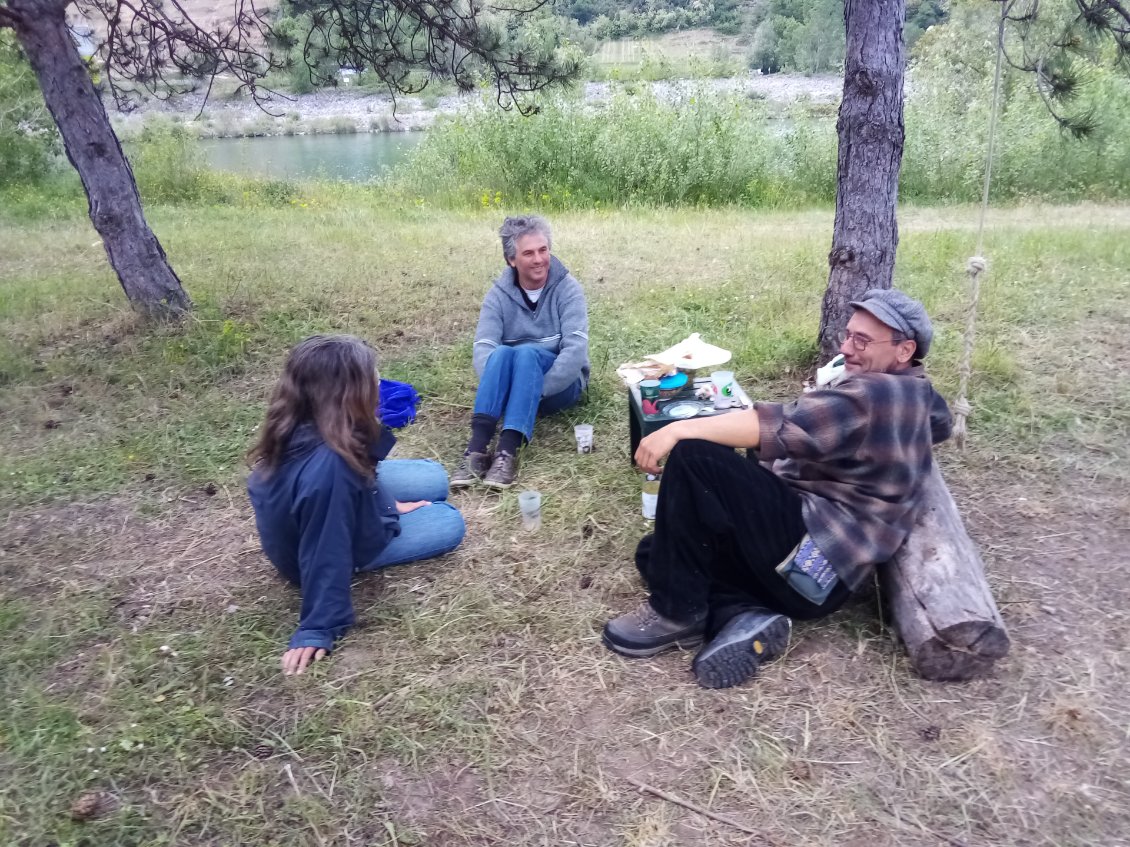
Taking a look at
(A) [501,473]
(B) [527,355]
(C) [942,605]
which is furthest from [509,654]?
(B) [527,355]

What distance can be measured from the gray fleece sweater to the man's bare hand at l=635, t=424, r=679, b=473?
156cm

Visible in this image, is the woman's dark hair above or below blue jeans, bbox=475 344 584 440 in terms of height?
above

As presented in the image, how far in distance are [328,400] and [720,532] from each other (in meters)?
1.25

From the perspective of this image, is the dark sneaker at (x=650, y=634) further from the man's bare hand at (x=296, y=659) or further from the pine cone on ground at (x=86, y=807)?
the pine cone on ground at (x=86, y=807)

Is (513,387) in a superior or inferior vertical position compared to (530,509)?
superior

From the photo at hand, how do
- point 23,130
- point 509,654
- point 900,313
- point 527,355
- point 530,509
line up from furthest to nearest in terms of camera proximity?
point 23,130, point 527,355, point 530,509, point 509,654, point 900,313

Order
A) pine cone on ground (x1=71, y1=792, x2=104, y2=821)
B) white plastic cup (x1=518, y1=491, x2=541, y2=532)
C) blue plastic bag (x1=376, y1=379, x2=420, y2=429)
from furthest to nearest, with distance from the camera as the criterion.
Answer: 1. blue plastic bag (x1=376, y1=379, x2=420, y2=429)
2. white plastic cup (x1=518, y1=491, x2=541, y2=532)
3. pine cone on ground (x1=71, y1=792, x2=104, y2=821)

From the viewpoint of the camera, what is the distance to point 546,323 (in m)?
4.07

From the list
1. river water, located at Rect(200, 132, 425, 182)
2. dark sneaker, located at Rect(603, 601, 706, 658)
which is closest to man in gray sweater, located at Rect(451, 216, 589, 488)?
dark sneaker, located at Rect(603, 601, 706, 658)

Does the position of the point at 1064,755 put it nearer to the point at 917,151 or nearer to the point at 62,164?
the point at 917,151

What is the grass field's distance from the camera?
210cm

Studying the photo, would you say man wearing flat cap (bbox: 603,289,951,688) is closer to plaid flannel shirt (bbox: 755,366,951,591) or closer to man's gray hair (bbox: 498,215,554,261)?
plaid flannel shirt (bbox: 755,366,951,591)

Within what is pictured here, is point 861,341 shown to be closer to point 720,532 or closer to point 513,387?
point 720,532

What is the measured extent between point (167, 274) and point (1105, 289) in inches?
246
